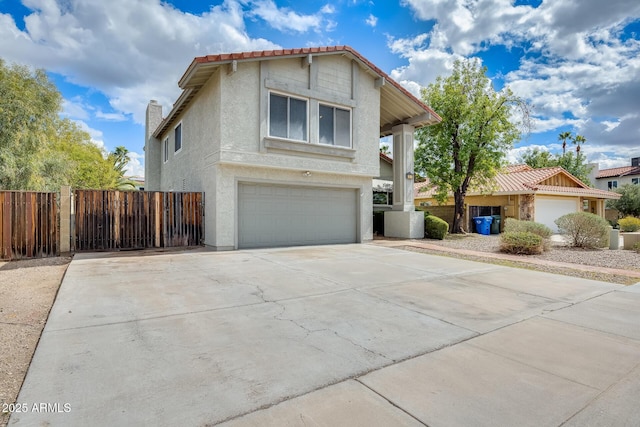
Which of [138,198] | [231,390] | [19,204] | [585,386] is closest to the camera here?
[231,390]

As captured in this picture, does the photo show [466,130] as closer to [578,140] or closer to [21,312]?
[21,312]

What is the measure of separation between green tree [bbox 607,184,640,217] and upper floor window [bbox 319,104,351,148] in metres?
30.0

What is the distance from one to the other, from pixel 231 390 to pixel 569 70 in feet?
71.5

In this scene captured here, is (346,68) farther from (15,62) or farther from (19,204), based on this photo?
(15,62)

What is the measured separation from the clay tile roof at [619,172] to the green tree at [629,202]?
17.4m

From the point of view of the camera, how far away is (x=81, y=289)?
5.88 metres

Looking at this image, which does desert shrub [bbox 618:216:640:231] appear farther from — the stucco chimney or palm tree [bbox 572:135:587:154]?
the stucco chimney

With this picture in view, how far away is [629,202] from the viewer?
29.6 metres

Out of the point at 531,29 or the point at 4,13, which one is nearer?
the point at 4,13

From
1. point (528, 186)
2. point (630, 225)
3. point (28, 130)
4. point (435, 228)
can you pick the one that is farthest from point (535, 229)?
point (28, 130)

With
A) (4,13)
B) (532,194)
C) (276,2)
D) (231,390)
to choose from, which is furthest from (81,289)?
(532,194)

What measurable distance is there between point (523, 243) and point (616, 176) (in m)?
45.8

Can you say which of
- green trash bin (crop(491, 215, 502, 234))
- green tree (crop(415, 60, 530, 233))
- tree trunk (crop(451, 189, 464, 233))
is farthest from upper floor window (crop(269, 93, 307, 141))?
green trash bin (crop(491, 215, 502, 234))

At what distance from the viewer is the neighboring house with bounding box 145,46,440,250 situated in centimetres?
1145
